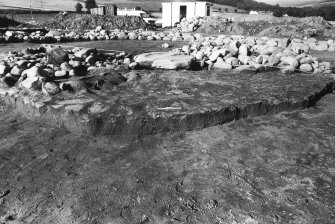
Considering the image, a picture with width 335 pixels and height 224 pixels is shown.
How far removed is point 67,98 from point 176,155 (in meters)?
2.23

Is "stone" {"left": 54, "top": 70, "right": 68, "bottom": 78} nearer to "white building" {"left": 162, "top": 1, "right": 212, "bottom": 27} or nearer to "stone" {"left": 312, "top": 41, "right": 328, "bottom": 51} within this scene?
"stone" {"left": 312, "top": 41, "right": 328, "bottom": 51}

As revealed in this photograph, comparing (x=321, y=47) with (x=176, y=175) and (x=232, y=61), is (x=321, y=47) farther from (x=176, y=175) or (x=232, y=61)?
(x=176, y=175)

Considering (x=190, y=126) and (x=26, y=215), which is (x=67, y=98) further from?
(x=26, y=215)

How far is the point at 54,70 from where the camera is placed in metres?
6.16

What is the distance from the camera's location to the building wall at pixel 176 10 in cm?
2631

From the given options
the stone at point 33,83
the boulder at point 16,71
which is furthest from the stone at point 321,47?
the boulder at point 16,71

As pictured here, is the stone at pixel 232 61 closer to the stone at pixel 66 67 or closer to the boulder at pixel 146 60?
the boulder at pixel 146 60

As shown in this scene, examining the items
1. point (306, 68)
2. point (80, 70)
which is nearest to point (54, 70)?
point (80, 70)

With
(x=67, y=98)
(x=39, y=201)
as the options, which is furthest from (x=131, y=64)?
(x=39, y=201)

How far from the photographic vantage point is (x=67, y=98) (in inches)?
187

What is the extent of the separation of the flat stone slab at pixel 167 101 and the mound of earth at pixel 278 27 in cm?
1019

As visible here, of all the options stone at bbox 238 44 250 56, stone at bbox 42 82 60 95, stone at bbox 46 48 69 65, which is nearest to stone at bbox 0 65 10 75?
stone at bbox 46 48 69 65

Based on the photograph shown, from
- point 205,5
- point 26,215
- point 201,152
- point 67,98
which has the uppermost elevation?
point 205,5

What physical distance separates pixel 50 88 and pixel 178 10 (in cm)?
2322
